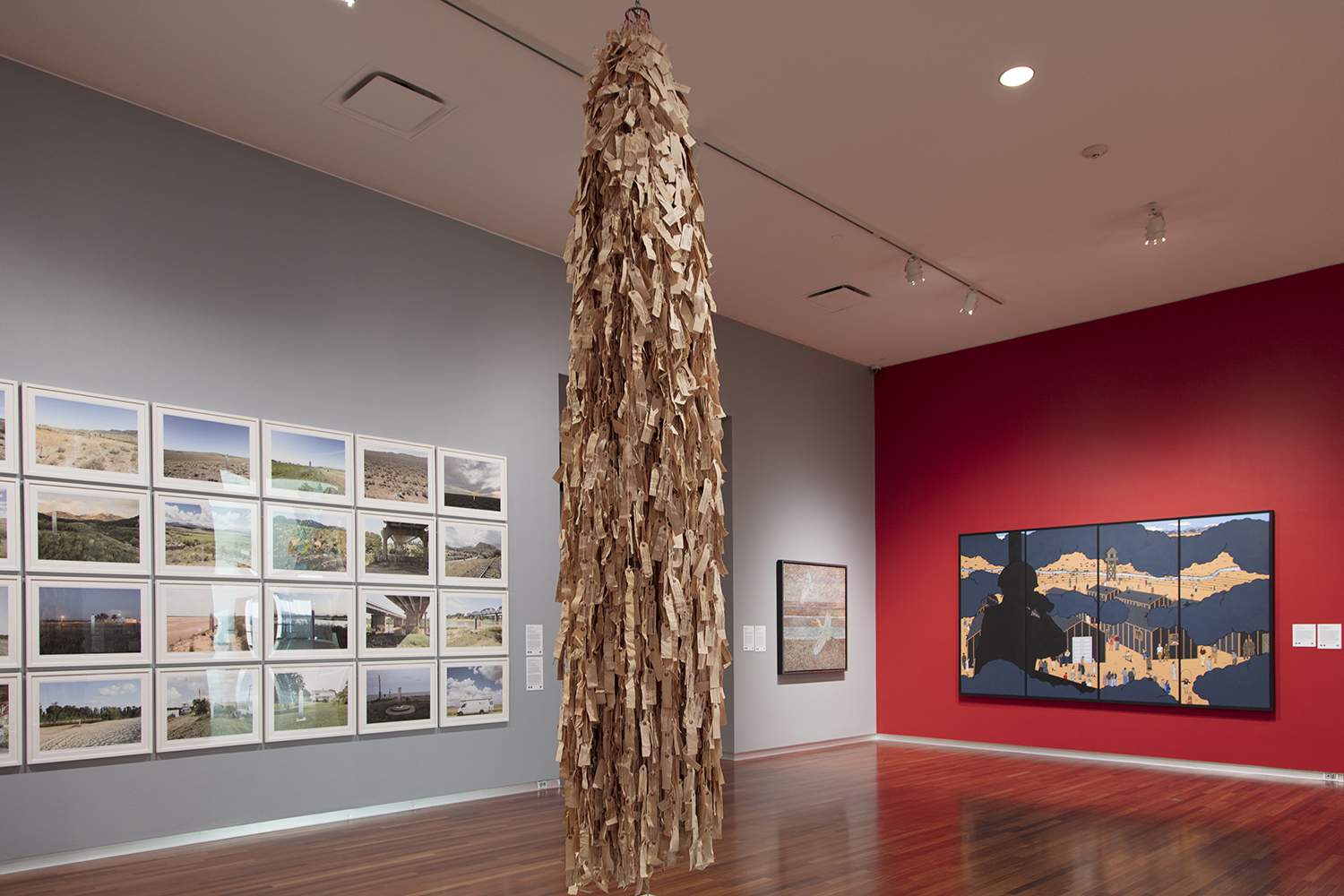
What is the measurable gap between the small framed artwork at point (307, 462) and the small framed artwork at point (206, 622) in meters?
0.57

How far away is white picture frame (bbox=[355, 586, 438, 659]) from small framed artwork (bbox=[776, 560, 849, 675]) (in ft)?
11.8

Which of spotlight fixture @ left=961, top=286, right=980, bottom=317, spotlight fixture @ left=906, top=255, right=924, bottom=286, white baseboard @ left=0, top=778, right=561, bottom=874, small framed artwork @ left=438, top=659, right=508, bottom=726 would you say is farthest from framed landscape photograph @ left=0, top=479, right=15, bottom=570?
spotlight fixture @ left=961, top=286, right=980, bottom=317

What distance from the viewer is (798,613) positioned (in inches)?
331

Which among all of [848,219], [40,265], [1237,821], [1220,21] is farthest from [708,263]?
[1237,821]

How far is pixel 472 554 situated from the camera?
230 inches

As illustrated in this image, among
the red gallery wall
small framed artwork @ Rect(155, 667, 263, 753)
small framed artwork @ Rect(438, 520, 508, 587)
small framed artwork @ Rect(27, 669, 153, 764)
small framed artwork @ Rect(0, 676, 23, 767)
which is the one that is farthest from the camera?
the red gallery wall

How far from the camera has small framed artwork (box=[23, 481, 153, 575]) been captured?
4141mm

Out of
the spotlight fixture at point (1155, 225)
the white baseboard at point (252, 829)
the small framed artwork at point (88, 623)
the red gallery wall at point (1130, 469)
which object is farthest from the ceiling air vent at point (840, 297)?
the small framed artwork at point (88, 623)

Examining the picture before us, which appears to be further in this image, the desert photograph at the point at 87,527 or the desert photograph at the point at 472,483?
the desert photograph at the point at 472,483

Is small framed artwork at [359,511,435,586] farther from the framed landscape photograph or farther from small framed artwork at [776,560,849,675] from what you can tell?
small framed artwork at [776,560,849,675]

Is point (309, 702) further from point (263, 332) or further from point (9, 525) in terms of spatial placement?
point (263, 332)

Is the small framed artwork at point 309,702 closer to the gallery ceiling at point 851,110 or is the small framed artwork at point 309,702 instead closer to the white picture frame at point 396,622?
the white picture frame at point 396,622

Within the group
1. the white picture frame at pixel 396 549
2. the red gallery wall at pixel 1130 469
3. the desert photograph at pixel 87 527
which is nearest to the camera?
the desert photograph at pixel 87 527

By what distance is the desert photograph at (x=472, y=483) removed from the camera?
19.0ft
